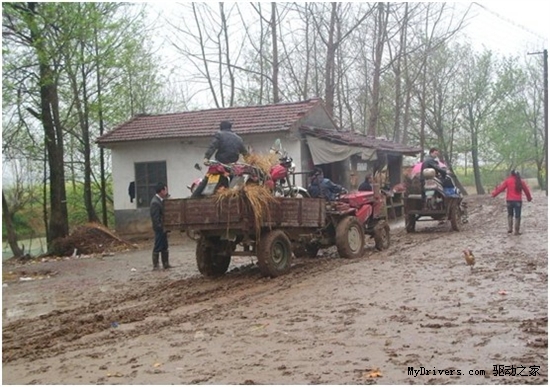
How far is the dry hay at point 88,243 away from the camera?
19.8 metres

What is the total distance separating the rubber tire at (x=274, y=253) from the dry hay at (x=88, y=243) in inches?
345

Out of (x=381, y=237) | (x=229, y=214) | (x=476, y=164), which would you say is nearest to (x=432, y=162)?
(x=381, y=237)

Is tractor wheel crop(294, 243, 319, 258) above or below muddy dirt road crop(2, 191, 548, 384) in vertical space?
above

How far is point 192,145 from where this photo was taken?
2244cm

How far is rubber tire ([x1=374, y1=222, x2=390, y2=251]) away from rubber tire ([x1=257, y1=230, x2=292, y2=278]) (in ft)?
12.0

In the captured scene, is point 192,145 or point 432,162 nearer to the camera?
point 432,162

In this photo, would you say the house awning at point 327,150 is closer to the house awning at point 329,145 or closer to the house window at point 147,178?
the house awning at point 329,145

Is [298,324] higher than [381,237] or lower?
lower

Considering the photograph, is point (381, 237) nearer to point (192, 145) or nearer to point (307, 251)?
point (307, 251)

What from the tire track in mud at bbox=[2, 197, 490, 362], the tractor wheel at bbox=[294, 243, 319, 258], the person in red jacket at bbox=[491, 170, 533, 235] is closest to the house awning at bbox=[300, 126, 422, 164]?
the person in red jacket at bbox=[491, 170, 533, 235]

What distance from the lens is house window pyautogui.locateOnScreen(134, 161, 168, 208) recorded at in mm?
22953

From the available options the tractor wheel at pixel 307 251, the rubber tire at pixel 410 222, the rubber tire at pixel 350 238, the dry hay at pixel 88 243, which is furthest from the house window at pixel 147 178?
the rubber tire at pixel 350 238

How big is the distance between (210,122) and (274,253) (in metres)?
11.6

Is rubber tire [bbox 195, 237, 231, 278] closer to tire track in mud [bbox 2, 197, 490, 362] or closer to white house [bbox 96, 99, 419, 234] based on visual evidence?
tire track in mud [bbox 2, 197, 490, 362]
